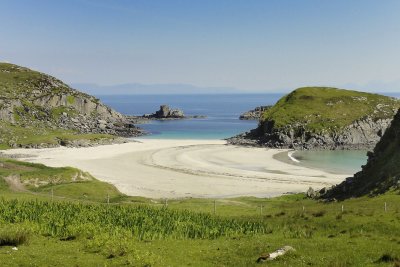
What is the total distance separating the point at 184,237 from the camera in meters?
33.1

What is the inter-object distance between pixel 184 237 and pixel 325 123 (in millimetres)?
144633

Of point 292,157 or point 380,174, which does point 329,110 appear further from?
point 380,174

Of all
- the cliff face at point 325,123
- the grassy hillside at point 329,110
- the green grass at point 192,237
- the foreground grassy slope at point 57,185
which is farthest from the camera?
the grassy hillside at point 329,110

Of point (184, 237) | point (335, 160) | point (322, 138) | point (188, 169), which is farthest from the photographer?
point (322, 138)

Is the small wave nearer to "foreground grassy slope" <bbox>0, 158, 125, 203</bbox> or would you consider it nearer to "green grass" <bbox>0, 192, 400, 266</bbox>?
"foreground grassy slope" <bbox>0, 158, 125, 203</bbox>

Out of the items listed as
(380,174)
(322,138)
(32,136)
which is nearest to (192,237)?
(380,174)

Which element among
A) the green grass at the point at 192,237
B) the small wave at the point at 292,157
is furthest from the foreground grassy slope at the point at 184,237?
the small wave at the point at 292,157

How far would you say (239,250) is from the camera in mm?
28016

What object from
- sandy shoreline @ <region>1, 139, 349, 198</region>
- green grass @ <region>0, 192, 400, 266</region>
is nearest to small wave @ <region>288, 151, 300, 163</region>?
sandy shoreline @ <region>1, 139, 349, 198</region>

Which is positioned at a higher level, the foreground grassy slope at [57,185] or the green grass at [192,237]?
the green grass at [192,237]

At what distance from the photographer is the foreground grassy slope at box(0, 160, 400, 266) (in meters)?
24.6

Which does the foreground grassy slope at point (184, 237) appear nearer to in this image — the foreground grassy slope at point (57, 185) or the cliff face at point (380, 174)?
the cliff face at point (380, 174)

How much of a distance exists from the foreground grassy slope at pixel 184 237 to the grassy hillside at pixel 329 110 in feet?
411

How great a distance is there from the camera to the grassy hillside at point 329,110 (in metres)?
169
